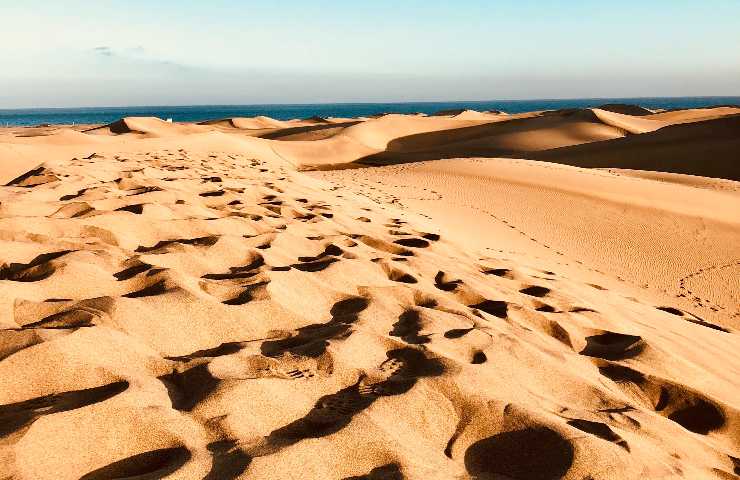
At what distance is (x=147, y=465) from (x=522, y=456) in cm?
116

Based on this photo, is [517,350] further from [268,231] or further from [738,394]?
[268,231]

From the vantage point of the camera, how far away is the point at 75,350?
1.98 meters

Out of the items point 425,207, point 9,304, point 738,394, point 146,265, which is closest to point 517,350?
point 738,394

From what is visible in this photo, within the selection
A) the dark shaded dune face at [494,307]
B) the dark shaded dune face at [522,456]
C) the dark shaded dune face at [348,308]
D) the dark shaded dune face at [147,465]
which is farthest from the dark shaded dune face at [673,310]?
the dark shaded dune face at [147,465]

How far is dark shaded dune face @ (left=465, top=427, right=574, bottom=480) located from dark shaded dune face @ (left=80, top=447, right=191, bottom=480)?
881 millimetres

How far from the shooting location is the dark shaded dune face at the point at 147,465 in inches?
59.2

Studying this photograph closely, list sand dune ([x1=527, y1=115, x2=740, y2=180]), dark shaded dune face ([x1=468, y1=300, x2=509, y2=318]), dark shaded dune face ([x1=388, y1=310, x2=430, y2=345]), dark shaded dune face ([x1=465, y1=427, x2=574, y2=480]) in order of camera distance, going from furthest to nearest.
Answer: sand dune ([x1=527, y1=115, x2=740, y2=180]) → dark shaded dune face ([x1=468, y1=300, x2=509, y2=318]) → dark shaded dune face ([x1=388, y1=310, x2=430, y2=345]) → dark shaded dune face ([x1=465, y1=427, x2=574, y2=480])

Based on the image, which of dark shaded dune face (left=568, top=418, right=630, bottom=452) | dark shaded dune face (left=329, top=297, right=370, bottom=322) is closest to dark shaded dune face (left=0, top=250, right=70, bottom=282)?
dark shaded dune face (left=329, top=297, right=370, bottom=322)

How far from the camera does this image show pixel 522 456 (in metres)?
1.83

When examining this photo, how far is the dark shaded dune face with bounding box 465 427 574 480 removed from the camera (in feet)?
5.71

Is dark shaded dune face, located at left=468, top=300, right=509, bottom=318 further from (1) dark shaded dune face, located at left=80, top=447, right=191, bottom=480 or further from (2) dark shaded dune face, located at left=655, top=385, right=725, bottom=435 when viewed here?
(1) dark shaded dune face, located at left=80, top=447, right=191, bottom=480

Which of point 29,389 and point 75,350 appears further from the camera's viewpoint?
point 75,350

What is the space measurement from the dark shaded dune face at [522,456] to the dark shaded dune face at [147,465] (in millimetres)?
881

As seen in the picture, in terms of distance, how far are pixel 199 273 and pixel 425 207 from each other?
6.57 m
